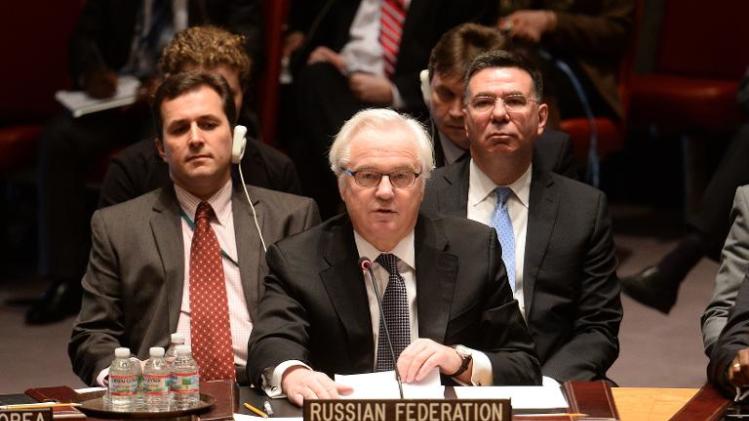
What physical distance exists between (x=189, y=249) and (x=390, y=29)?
2120mm

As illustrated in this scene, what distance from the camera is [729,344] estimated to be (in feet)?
9.70

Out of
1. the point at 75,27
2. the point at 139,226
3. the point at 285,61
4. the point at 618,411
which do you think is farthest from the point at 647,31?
the point at 618,411

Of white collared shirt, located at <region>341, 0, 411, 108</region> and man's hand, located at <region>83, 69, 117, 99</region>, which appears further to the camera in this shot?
man's hand, located at <region>83, 69, 117, 99</region>

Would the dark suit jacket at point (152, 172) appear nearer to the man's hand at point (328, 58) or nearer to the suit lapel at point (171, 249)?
the suit lapel at point (171, 249)

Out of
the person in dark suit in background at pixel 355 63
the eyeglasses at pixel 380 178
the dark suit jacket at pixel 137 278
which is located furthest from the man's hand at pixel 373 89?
the eyeglasses at pixel 380 178

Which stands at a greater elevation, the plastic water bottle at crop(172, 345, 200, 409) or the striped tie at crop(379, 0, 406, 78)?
the striped tie at crop(379, 0, 406, 78)

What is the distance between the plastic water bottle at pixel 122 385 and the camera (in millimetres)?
2676

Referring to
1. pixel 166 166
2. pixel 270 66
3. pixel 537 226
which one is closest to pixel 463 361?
pixel 537 226

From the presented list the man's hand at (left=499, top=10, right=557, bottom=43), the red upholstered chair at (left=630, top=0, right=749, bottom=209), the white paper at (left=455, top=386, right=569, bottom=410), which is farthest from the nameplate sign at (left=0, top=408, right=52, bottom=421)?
the red upholstered chair at (left=630, top=0, right=749, bottom=209)

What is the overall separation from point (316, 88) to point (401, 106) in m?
0.34

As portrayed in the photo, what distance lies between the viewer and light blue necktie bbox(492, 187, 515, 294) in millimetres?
3672

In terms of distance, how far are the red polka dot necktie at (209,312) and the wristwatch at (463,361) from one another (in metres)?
0.76

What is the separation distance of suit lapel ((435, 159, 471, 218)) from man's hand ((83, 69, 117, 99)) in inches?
89.0

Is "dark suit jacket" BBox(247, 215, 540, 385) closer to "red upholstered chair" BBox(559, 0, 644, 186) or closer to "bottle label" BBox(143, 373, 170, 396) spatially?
"bottle label" BBox(143, 373, 170, 396)
